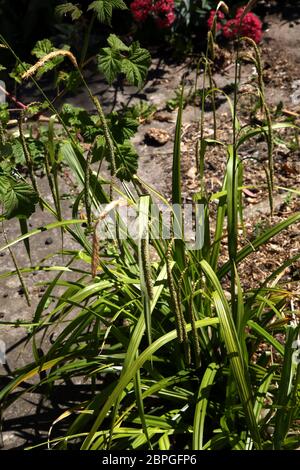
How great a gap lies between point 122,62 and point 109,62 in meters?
0.06

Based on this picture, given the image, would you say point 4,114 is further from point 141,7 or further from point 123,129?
point 141,7

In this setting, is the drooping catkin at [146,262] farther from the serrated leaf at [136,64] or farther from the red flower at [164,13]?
the red flower at [164,13]

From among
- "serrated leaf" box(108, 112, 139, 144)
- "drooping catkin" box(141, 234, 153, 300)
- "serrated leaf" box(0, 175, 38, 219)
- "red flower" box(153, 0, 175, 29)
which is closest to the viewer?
"drooping catkin" box(141, 234, 153, 300)

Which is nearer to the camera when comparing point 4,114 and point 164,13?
point 4,114

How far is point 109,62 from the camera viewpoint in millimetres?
2150

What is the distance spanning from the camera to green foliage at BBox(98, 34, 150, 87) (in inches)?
84.3

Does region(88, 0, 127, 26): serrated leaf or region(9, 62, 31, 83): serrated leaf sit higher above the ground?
region(88, 0, 127, 26): serrated leaf

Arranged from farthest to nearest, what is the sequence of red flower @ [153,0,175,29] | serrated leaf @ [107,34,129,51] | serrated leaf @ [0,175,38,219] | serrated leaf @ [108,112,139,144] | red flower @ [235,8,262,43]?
red flower @ [153,0,175,29]
red flower @ [235,8,262,43]
serrated leaf @ [108,112,139,144]
serrated leaf @ [107,34,129,51]
serrated leaf @ [0,175,38,219]

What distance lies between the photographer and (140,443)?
7.18ft

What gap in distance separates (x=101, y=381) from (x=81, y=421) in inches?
18.7

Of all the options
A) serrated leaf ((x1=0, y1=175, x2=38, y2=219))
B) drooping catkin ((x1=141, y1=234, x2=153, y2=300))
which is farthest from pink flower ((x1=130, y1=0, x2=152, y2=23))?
drooping catkin ((x1=141, y1=234, x2=153, y2=300))

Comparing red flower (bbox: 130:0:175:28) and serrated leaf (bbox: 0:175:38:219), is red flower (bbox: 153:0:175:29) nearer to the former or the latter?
red flower (bbox: 130:0:175:28)

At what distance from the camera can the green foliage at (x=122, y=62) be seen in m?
2.14

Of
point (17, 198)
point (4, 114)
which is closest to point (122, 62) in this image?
point (17, 198)
